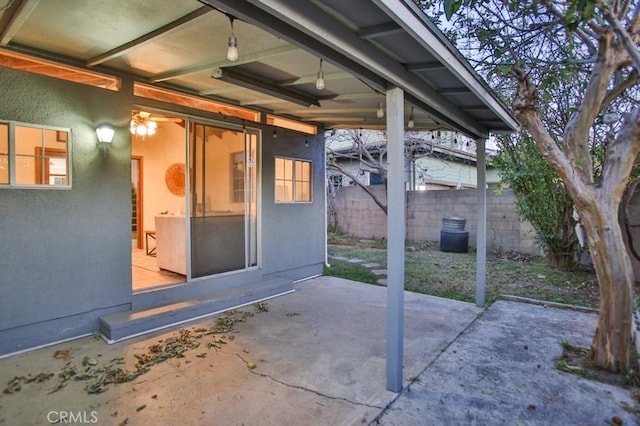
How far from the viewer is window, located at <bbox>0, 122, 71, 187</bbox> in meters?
3.42

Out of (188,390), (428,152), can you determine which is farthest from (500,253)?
(188,390)

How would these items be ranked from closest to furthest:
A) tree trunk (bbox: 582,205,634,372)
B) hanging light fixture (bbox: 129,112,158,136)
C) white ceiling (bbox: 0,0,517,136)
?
white ceiling (bbox: 0,0,517,136), tree trunk (bbox: 582,205,634,372), hanging light fixture (bbox: 129,112,158,136)

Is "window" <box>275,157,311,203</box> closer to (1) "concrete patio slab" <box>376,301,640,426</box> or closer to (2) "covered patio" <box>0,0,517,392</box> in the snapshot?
(2) "covered patio" <box>0,0,517,392</box>

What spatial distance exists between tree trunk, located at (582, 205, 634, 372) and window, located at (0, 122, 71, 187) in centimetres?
517

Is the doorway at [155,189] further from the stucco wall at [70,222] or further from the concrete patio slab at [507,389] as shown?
the concrete patio slab at [507,389]

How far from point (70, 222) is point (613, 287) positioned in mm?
5263

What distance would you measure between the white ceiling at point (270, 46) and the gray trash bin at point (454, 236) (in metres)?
4.76

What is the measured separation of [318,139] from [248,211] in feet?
7.09

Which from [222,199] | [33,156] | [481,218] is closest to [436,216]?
[481,218]

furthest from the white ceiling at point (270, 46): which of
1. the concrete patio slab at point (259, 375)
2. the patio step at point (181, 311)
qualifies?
the patio step at point (181, 311)

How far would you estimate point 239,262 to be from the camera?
5574 mm

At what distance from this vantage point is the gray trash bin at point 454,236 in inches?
357
